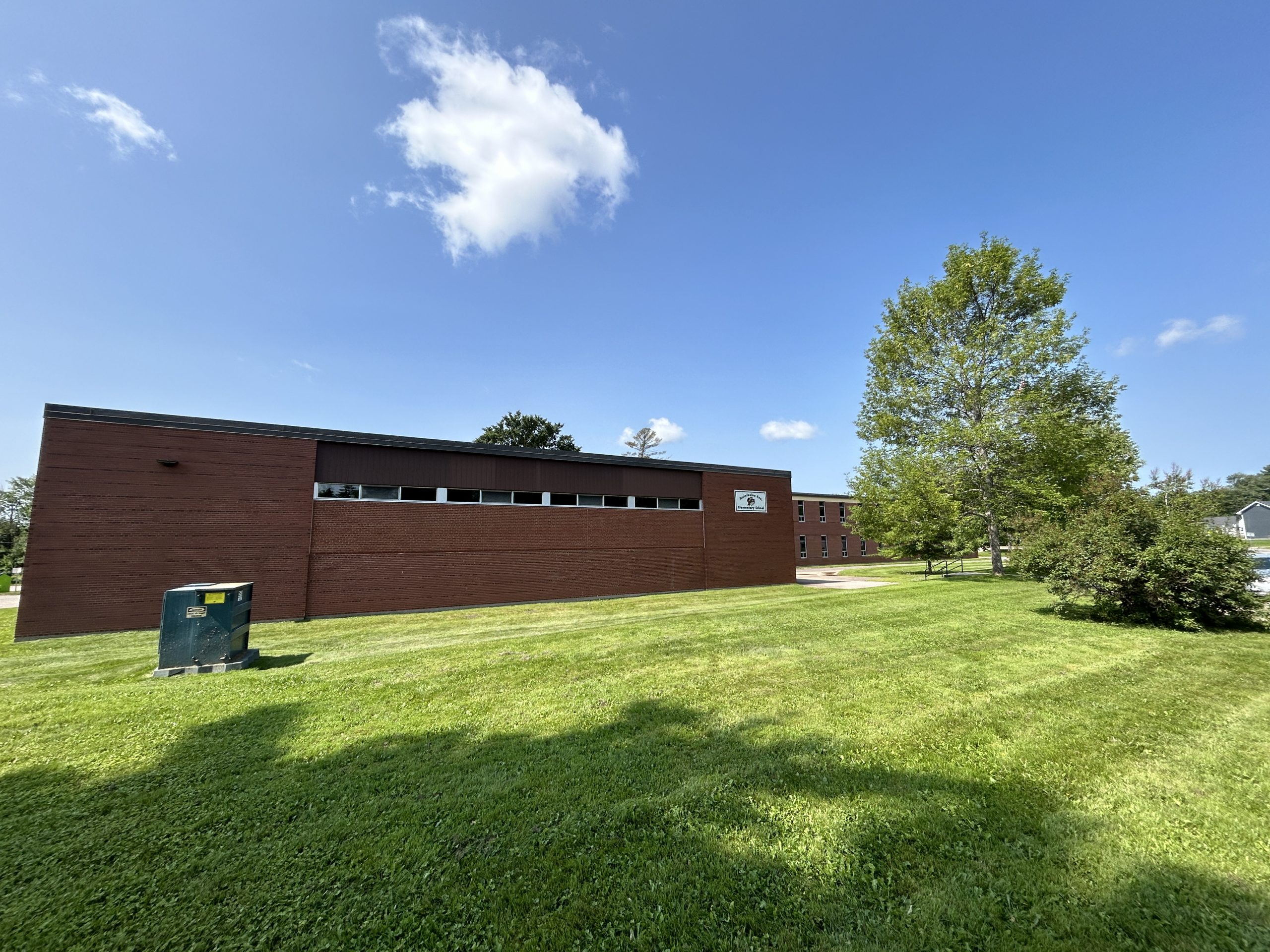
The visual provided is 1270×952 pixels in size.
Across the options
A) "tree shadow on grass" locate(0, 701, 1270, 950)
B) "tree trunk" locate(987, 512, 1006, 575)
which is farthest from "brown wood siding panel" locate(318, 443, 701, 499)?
"tree trunk" locate(987, 512, 1006, 575)

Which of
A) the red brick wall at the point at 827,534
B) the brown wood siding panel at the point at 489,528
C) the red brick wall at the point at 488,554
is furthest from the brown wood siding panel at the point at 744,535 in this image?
the red brick wall at the point at 827,534

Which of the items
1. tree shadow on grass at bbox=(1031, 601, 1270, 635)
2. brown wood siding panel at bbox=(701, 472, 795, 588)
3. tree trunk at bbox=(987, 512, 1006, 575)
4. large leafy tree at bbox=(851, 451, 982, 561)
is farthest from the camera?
Result: tree trunk at bbox=(987, 512, 1006, 575)

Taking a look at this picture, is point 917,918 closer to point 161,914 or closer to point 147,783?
point 161,914

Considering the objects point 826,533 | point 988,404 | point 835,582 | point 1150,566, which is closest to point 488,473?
point 1150,566

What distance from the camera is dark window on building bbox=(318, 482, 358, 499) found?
15008mm

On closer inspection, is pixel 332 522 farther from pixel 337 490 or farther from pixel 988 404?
pixel 988 404

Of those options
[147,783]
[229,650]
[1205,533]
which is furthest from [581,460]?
[1205,533]

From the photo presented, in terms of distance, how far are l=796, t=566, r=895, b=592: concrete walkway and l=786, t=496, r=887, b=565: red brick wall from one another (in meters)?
8.17

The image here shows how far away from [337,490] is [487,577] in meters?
5.44

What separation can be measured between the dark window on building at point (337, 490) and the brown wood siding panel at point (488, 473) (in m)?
0.15

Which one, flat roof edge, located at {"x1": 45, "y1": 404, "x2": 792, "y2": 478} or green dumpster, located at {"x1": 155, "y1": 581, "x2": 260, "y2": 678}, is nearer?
green dumpster, located at {"x1": 155, "y1": 581, "x2": 260, "y2": 678}

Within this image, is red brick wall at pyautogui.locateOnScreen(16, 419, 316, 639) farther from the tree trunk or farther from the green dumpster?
the tree trunk

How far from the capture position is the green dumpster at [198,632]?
25.5ft

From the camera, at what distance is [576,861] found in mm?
3064
